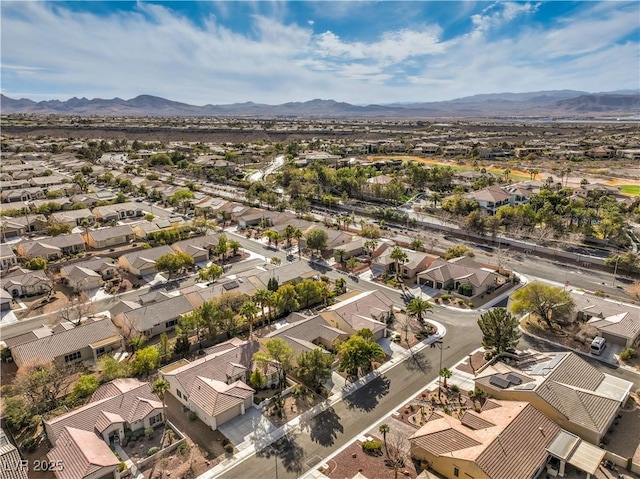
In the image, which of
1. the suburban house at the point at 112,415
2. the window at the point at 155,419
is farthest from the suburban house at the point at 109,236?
the window at the point at 155,419

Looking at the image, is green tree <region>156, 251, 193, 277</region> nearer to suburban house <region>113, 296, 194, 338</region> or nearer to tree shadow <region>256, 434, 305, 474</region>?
suburban house <region>113, 296, 194, 338</region>

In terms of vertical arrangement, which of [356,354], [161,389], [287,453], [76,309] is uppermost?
[161,389]

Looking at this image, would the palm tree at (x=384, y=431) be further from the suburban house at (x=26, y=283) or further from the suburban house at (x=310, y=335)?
the suburban house at (x=26, y=283)

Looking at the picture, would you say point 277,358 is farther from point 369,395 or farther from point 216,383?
point 369,395

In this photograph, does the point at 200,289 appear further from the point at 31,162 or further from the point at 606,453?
the point at 31,162

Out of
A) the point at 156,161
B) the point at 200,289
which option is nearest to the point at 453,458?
the point at 200,289

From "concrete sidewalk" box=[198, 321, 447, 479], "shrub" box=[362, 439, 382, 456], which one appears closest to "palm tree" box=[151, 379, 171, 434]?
→ "concrete sidewalk" box=[198, 321, 447, 479]

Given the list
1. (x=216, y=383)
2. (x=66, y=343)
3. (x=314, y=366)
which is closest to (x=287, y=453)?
(x=314, y=366)
